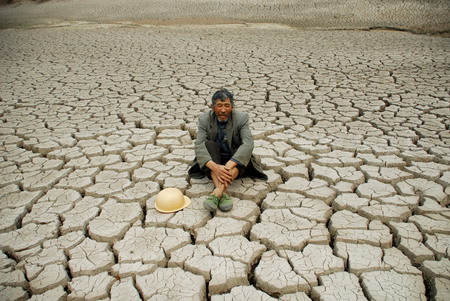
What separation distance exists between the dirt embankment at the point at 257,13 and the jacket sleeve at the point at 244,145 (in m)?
7.74

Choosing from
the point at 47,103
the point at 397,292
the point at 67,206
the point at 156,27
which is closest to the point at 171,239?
the point at 67,206

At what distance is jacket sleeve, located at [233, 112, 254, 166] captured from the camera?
2705mm

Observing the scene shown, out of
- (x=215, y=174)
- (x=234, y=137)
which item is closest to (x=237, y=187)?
(x=215, y=174)

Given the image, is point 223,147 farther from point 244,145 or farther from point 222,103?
point 222,103

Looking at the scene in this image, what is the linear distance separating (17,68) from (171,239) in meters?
5.80

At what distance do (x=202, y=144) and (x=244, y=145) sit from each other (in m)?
0.30

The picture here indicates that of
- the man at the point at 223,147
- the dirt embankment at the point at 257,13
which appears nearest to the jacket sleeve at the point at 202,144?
the man at the point at 223,147

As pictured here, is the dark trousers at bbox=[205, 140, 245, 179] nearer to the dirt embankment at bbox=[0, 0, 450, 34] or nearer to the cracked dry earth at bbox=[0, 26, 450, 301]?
the cracked dry earth at bbox=[0, 26, 450, 301]

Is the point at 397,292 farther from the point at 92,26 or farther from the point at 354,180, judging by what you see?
the point at 92,26

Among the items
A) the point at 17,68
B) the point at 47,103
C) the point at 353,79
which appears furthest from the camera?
the point at 17,68

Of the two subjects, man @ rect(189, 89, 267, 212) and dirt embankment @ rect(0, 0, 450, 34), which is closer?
man @ rect(189, 89, 267, 212)

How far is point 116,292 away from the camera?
2006 mm

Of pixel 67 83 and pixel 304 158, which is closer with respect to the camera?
pixel 304 158

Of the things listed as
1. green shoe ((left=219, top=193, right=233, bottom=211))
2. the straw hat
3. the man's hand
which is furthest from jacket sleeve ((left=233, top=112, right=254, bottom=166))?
the straw hat
